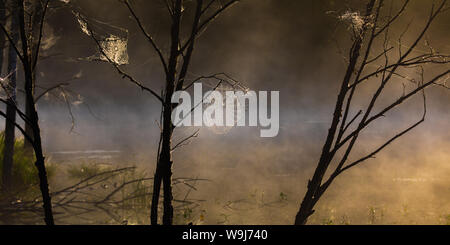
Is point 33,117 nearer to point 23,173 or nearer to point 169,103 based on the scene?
point 169,103

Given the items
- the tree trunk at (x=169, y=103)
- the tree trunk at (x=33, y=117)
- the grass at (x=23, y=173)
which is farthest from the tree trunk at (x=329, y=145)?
the grass at (x=23, y=173)

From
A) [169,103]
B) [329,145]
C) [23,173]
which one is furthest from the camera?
[23,173]

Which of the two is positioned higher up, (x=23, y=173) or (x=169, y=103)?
(x=169, y=103)

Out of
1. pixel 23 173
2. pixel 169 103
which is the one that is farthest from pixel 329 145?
pixel 23 173

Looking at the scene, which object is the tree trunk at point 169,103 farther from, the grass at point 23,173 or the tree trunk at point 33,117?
the grass at point 23,173

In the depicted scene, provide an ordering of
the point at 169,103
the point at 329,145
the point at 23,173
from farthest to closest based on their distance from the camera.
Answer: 1. the point at 23,173
2. the point at 329,145
3. the point at 169,103

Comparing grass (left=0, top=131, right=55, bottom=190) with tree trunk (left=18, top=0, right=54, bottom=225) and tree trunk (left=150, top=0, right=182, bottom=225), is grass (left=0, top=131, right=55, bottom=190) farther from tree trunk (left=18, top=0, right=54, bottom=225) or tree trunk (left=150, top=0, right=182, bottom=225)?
tree trunk (left=150, top=0, right=182, bottom=225)

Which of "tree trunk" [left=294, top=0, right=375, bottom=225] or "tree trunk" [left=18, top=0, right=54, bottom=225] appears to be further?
"tree trunk" [left=294, top=0, right=375, bottom=225]

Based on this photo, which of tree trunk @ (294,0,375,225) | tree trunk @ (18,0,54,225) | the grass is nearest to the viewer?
tree trunk @ (18,0,54,225)

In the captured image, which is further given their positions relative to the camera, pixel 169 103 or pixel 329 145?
pixel 329 145

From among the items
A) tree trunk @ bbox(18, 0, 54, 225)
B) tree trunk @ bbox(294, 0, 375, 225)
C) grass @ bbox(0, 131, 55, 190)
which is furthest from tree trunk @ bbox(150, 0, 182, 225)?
grass @ bbox(0, 131, 55, 190)

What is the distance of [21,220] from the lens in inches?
241

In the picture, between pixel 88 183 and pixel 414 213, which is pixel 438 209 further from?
pixel 88 183

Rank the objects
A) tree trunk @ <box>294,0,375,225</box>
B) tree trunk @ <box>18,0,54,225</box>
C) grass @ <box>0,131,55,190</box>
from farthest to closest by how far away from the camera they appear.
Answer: grass @ <box>0,131,55,190</box>, tree trunk @ <box>294,0,375,225</box>, tree trunk @ <box>18,0,54,225</box>
